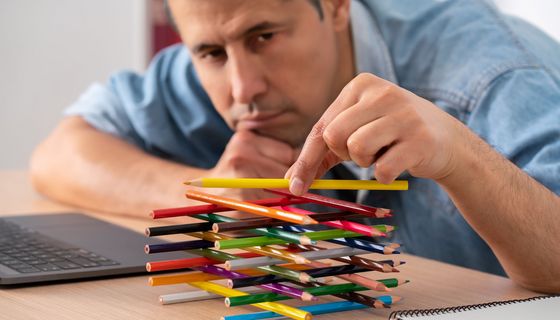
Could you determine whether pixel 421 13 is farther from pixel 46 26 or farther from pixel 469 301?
pixel 46 26

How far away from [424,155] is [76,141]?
1015 mm

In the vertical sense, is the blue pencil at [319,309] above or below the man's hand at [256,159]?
above

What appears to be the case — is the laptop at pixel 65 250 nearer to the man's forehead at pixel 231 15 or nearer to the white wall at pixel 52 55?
the man's forehead at pixel 231 15

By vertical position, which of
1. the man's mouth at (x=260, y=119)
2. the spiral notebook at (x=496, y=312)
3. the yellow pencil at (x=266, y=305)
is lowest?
the spiral notebook at (x=496, y=312)

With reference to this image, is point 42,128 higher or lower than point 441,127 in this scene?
lower

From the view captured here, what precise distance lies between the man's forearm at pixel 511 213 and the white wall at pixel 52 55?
272 centimetres

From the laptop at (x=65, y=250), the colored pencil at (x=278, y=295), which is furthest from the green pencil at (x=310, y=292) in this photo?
the laptop at (x=65, y=250)

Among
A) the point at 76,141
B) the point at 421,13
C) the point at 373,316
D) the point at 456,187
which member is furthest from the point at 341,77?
the point at 373,316

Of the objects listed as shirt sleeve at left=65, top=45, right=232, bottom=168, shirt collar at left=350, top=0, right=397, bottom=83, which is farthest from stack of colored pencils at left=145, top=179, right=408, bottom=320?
shirt sleeve at left=65, top=45, right=232, bottom=168

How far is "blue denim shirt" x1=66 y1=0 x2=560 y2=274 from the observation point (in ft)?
3.85

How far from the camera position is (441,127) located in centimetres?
85

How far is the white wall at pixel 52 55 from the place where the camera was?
335cm

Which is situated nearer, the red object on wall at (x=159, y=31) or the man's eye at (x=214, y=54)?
the man's eye at (x=214, y=54)

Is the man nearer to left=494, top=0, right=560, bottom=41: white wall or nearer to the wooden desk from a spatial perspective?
the wooden desk
